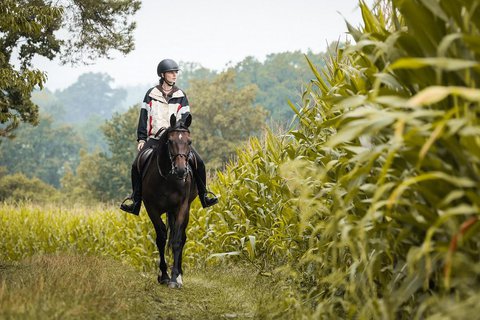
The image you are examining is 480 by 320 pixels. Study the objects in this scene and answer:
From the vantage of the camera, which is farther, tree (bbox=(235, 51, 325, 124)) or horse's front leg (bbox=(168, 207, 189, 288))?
tree (bbox=(235, 51, 325, 124))

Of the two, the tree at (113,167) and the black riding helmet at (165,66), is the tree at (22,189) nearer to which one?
the tree at (113,167)

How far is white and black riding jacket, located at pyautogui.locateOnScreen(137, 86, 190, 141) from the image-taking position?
32.2 ft

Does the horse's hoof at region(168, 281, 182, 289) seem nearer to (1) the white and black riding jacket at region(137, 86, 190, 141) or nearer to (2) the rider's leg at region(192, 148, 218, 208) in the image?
(2) the rider's leg at region(192, 148, 218, 208)

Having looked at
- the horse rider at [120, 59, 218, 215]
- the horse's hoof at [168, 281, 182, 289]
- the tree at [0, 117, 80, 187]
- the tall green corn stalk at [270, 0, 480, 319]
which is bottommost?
the horse's hoof at [168, 281, 182, 289]

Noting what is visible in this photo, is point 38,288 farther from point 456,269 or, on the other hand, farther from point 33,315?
point 456,269

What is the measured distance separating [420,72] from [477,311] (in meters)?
1.66

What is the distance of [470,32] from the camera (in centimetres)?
347

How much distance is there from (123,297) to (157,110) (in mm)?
4098

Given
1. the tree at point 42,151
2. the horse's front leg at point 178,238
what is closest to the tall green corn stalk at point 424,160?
the horse's front leg at point 178,238

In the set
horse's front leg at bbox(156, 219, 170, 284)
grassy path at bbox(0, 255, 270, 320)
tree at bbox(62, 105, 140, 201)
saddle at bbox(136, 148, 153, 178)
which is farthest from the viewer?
tree at bbox(62, 105, 140, 201)

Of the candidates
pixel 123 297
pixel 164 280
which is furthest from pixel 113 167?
pixel 123 297

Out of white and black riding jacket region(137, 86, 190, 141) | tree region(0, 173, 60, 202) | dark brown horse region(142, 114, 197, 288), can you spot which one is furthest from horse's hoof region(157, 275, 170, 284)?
tree region(0, 173, 60, 202)

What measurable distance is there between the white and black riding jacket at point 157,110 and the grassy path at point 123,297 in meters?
2.63

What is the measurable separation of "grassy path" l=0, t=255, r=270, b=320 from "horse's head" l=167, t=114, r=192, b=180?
163 centimetres
